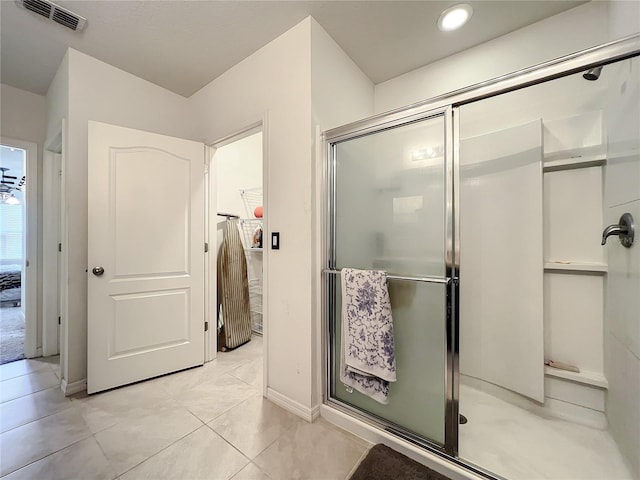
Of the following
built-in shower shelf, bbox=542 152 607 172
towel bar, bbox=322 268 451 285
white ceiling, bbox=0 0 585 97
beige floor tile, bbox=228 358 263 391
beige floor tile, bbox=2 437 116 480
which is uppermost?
white ceiling, bbox=0 0 585 97

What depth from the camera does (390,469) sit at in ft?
4.02

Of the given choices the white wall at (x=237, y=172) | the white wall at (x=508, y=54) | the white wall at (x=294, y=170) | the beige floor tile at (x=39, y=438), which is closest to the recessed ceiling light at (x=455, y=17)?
the white wall at (x=508, y=54)

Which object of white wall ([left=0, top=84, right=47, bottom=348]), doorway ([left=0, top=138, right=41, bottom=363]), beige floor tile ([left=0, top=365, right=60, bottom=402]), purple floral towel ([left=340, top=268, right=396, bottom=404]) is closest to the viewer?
purple floral towel ([left=340, top=268, right=396, bottom=404])

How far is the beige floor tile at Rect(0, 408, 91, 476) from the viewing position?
4.26 ft

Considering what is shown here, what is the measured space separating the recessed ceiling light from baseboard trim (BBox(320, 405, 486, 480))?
2471 mm

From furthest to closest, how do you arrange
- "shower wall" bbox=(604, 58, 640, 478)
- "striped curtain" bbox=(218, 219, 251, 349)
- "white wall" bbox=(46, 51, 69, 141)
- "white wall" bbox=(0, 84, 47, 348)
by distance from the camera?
"striped curtain" bbox=(218, 219, 251, 349) → "white wall" bbox=(0, 84, 47, 348) → "white wall" bbox=(46, 51, 69, 141) → "shower wall" bbox=(604, 58, 640, 478)

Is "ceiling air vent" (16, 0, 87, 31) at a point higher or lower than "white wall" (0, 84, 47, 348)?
higher

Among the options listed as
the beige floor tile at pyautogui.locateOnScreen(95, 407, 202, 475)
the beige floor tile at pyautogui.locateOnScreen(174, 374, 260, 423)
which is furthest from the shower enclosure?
the beige floor tile at pyautogui.locateOnScreen(95, 407, 202, 475)

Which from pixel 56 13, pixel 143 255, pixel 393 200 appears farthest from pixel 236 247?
pixel 56 13

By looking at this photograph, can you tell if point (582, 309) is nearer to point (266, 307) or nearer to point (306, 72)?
point (266, 307)

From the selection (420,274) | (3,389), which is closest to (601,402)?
(420,274)

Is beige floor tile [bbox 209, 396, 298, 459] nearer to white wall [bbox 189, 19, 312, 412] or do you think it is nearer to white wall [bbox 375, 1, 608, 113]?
white wall [bbox 189, 19, 312, 412]

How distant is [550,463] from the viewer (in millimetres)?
1245

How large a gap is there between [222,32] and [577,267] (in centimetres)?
270
